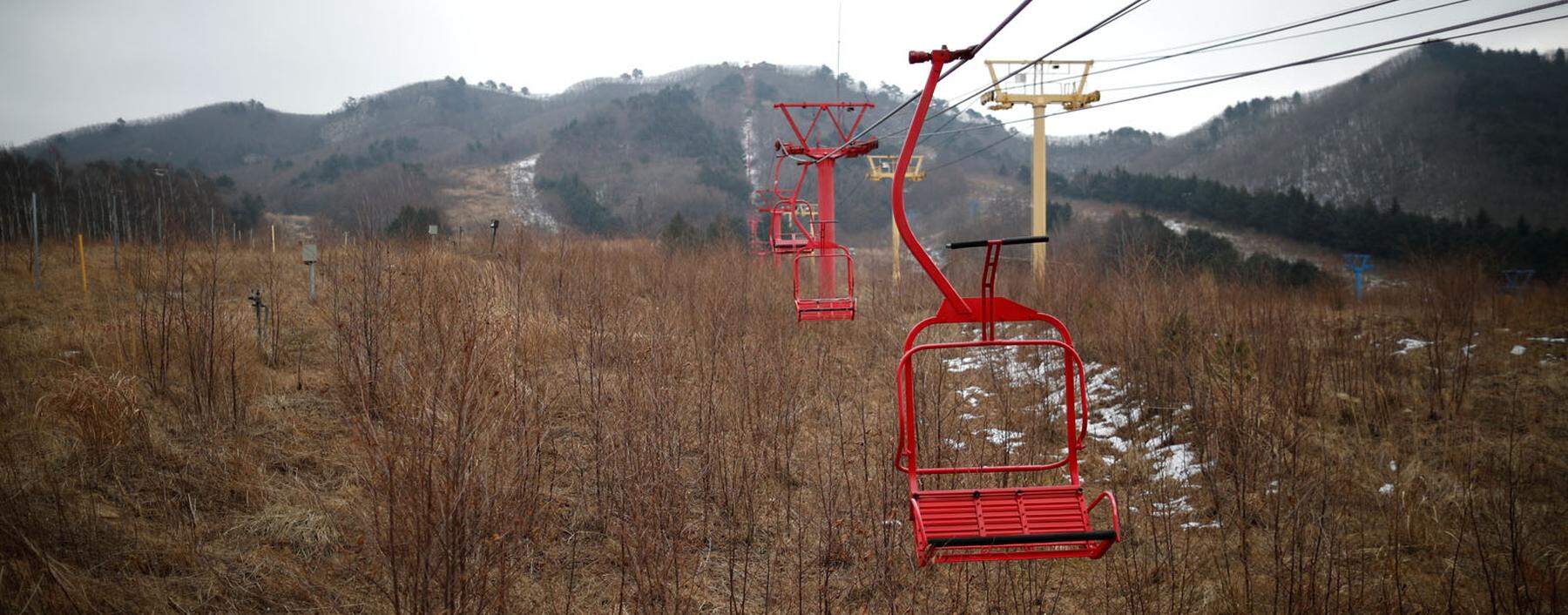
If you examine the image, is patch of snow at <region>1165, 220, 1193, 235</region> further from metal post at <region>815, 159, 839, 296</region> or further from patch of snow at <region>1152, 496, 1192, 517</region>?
patch of snow at <region>1152, 496, 1192, 517</region>

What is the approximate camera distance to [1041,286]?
1254 cm

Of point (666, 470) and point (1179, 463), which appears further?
point (1179, 463)

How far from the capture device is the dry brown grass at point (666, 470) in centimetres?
350

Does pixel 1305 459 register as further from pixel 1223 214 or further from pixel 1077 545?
pixel 1223 214

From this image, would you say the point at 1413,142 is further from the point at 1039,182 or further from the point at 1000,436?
the point at 1000,436

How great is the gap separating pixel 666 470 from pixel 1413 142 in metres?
59.7

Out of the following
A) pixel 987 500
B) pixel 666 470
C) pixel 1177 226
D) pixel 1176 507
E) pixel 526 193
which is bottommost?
pixel 1176 507

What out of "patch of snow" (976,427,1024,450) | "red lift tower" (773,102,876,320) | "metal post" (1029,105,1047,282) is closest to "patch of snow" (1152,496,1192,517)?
"patch of snow" (976,427,1024,450)

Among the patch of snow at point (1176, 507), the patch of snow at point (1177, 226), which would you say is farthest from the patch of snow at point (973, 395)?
the patch of snow at point (1177, 226)

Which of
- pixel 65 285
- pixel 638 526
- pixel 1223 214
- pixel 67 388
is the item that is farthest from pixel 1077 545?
pixel 1223 214

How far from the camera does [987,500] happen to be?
3.36m

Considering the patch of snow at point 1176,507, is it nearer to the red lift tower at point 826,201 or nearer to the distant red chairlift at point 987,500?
the distant red chairlift at point 987,500

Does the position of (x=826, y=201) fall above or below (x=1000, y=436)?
above

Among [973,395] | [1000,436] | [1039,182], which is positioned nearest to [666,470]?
[1000,436]
